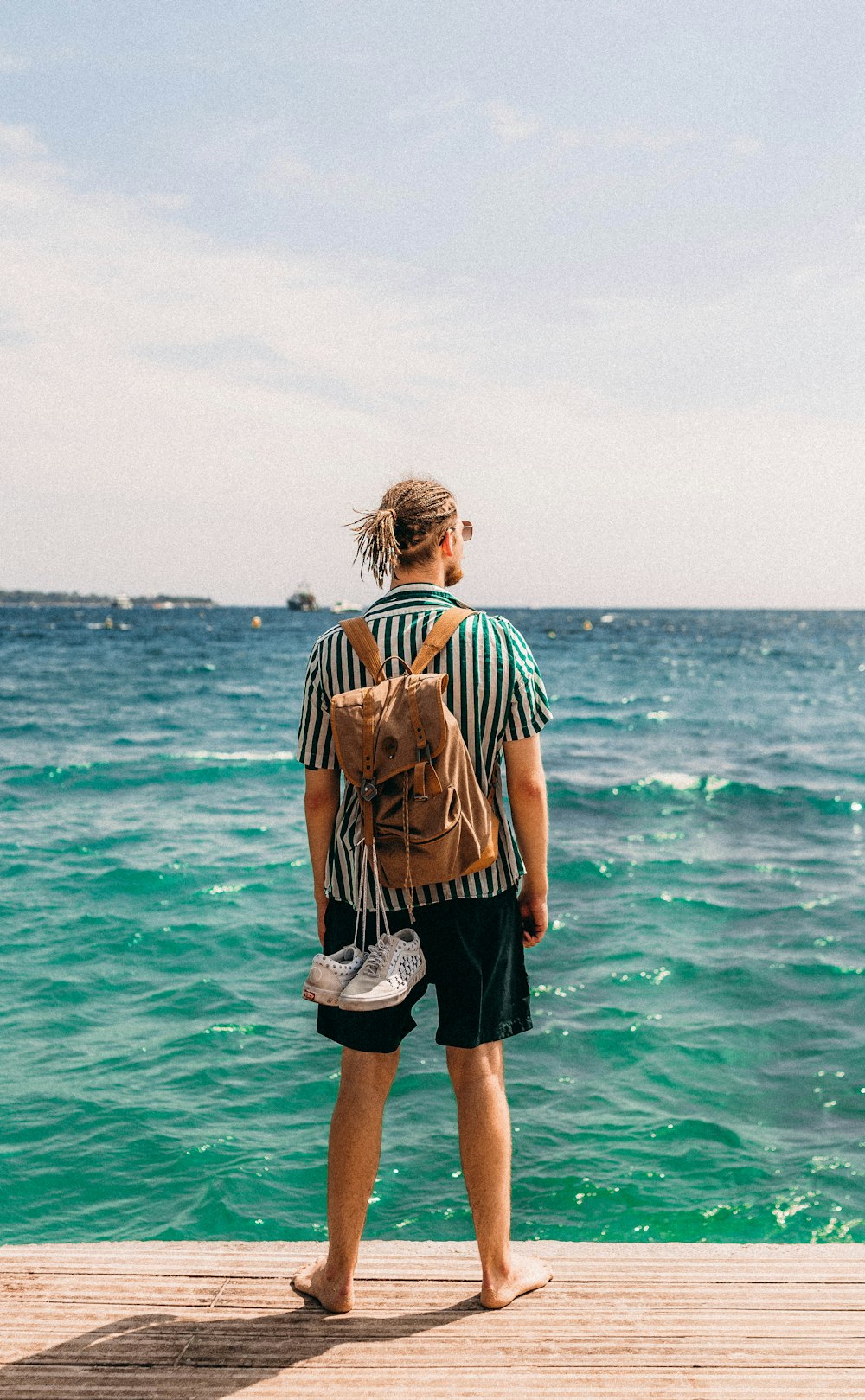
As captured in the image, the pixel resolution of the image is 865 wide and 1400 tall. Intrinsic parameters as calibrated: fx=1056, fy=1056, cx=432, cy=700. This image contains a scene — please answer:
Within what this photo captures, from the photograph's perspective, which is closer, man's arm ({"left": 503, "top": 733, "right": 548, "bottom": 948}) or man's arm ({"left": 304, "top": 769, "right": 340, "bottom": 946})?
man's arm ({"left": 503, "top": 733, "right": 548, "bottom": 948})

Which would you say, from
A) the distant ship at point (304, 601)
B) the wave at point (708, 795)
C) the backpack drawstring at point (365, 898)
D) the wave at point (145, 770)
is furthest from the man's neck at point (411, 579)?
the distant ship at point (304, 601)

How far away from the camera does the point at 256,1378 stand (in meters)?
2.54

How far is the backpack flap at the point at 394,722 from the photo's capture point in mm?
2510

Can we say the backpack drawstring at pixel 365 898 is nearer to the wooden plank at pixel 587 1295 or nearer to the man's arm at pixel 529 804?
the man's arm at pixel 529 804

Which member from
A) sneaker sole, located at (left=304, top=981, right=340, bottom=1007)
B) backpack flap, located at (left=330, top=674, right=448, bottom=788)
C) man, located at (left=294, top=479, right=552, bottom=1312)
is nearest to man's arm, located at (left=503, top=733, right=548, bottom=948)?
man, located at (left=294, top=479, right=552, bottom=1312)

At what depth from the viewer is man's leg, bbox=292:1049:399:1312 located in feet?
9.04

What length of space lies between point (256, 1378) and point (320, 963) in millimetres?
991

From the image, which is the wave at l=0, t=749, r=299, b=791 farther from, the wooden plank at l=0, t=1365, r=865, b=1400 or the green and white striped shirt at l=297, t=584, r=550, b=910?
the wooden plank at l=0, t=1365, r=865, b=1400

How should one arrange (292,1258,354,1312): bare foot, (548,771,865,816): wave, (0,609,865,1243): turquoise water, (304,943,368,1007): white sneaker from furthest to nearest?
(548,771,865,816): wave < (0,609,865,1243): turquoise water < (292,1258,354,1312): bare foot < (304,943,368,1007): white sneaker

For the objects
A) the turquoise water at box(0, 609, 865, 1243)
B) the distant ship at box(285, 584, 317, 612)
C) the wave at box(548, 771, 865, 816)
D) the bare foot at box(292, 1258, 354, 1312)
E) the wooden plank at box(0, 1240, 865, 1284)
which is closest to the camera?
the bare foot at box(292, 1258, 354, 1312)

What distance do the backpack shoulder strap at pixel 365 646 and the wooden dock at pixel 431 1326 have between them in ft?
5.55

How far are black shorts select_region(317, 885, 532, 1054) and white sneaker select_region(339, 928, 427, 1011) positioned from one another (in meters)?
0.05

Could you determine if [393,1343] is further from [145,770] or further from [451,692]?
[145,770]

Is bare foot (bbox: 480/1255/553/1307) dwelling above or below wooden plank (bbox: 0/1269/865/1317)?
above
